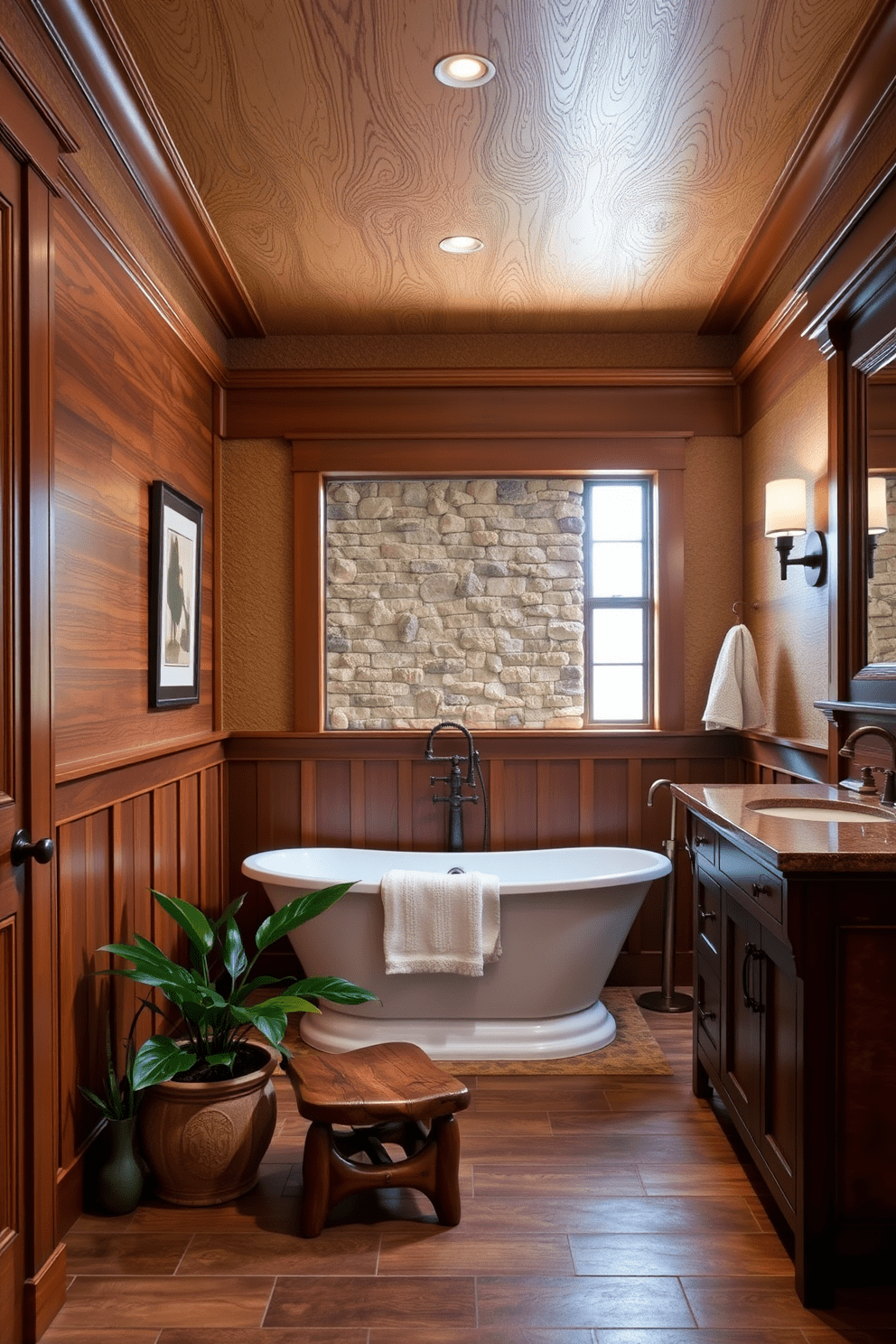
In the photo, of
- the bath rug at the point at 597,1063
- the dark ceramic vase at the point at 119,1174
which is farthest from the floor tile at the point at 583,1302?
the bath rug at the point at 597,1063

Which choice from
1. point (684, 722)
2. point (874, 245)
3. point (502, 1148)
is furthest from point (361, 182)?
point (502, 1148)

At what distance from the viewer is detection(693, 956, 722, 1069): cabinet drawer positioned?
8.75ft

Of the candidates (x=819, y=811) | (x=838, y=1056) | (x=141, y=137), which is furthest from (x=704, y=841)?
(x=141, y=137)

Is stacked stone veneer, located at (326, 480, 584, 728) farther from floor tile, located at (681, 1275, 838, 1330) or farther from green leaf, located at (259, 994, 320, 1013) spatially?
floor tile, located at (681, 1275, 838, 1330)

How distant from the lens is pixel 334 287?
3.71 m

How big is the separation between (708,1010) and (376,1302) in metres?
1.23

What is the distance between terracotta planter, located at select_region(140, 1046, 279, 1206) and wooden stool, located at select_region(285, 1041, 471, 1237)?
16cm

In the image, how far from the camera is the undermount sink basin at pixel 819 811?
2324mm

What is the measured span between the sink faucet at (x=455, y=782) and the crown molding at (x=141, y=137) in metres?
1.88

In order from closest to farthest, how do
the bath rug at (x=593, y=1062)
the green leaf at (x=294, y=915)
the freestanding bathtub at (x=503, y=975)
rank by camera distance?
the green leaf at (x=294, y=915)
the bath rug at (x=593, y=1062)
the freestanding bathtub at (x=503, y=975)

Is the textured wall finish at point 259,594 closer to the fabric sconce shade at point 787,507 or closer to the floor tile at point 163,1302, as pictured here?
the fabric sconce shade at point 787,507

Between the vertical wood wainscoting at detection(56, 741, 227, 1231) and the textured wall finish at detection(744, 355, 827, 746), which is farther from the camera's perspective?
the textured wall finish at detection(744, 355, 827, 746)

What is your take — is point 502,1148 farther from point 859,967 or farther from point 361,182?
point 361,182

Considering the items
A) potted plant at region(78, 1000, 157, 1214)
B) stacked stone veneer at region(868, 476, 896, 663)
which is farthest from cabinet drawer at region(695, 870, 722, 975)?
potted plant at region(78, 1000, 157, 1214)
